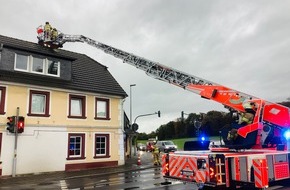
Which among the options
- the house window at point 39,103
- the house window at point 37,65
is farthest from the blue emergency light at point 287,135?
the house window at point 37,65

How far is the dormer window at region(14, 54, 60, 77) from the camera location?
810 inches

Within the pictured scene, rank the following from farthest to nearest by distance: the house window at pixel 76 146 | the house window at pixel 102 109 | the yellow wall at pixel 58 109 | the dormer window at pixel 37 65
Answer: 1. the house window at pixel 102 109
2. the house window at pixel 76 146
3. the dormer window at pixel 37 65
4. the yellow wall at pixel 58 109

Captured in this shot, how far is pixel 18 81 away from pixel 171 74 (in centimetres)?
1013

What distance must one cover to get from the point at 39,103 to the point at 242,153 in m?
15.5

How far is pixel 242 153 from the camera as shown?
906 centimetres

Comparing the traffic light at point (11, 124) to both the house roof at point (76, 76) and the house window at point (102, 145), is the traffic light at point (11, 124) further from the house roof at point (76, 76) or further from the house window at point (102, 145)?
the house window at point (102, 145)

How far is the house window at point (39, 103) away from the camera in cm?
2033

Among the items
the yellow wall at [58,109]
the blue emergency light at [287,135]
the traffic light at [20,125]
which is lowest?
the blue emergency light at [287,135]

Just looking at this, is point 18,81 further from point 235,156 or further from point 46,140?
point 235,156

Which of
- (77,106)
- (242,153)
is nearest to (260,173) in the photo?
(242,153)

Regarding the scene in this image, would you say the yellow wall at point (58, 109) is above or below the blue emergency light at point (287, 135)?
above

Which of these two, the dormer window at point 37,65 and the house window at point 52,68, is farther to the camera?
the house window at point 52,68

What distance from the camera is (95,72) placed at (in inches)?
1020

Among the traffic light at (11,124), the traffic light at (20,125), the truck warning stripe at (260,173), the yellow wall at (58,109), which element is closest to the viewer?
the truck warning stripe at (260,173)
